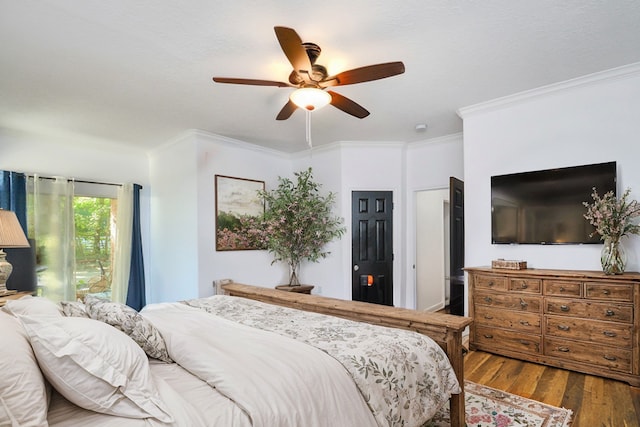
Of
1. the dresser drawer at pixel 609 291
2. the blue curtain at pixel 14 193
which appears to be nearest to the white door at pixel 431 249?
the dresser drawer at pixel 609 291

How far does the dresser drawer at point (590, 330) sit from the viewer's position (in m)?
2.56

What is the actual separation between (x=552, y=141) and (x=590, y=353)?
6.00 feet

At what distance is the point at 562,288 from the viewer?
281cm

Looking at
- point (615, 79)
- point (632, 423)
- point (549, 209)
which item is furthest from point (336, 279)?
point (615, 79)

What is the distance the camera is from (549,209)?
10.1 ft

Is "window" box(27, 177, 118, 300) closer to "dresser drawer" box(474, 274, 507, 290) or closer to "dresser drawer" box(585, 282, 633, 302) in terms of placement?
"dresser drawer" box(474, 274, 507, 290)

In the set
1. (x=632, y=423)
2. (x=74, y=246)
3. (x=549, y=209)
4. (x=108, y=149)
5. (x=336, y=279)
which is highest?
(x=108, y=149)

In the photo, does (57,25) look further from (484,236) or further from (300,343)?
(484,236)

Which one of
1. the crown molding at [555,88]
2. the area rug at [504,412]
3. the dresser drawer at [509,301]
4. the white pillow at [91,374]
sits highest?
the crown molding at [555,88]

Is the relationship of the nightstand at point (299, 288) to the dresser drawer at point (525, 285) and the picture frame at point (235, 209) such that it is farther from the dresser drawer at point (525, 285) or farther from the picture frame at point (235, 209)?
the dresser drawer at point (525, 285)

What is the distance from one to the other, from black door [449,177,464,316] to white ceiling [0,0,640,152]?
3.05 ft

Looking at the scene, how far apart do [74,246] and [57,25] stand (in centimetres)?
292

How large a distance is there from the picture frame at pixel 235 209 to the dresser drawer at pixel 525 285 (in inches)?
124

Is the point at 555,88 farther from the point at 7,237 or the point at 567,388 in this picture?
the point at 7,237
